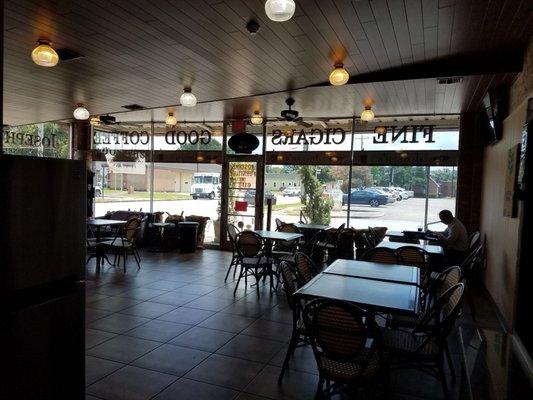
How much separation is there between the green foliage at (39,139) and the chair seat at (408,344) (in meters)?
9.31

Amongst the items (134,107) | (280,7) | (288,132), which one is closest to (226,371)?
(280,7)

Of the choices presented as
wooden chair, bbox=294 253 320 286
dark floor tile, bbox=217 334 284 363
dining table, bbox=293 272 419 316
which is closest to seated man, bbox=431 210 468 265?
wooden chair, bbox=294 253 320 286

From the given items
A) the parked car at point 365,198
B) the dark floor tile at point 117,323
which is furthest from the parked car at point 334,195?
the dark floor tile at point 117,323

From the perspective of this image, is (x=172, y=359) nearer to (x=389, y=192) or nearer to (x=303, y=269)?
(x=303, y=269)

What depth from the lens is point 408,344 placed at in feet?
9.50

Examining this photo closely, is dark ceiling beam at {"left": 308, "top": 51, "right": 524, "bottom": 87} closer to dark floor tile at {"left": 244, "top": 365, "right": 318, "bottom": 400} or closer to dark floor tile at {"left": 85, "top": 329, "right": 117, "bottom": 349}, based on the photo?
dark floor tile at {"left": 244, "top": 365, "right": 318, "bottom": 400}

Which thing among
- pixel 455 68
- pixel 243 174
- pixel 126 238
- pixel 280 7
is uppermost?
pixel 455 68

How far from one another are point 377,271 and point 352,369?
1.50 metres

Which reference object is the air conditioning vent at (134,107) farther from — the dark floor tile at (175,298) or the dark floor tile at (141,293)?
the dark floor tile at (175,298)

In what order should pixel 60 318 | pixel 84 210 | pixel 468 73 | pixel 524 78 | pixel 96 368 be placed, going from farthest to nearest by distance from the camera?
pixel 468 73 → pixel 524 78 → pixel 96 368 → pixel 84 210 → pixel 60 318

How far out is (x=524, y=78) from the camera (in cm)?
427

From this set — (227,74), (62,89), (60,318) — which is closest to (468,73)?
(227,74)

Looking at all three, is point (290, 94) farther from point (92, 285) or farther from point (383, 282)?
point (92, 285)

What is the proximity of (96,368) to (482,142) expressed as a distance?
685 centimetres
